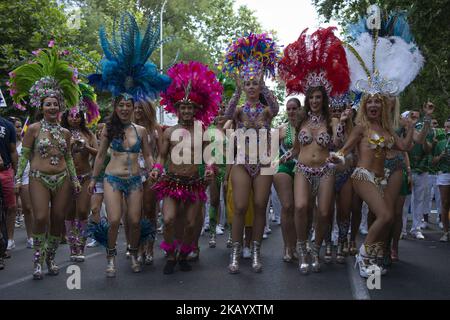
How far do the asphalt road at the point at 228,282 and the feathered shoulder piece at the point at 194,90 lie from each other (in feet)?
6.43

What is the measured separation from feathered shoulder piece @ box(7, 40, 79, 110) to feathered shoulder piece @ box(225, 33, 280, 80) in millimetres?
1999

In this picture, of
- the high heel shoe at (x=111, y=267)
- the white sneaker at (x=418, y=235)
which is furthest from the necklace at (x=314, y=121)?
the white sneaker at (x=418, y=235)

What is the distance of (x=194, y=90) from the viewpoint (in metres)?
6.73

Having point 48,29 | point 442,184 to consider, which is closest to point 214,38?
point 48,29

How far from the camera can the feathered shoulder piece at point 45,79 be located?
21.2ft

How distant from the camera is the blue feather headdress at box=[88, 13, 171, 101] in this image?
6.56m

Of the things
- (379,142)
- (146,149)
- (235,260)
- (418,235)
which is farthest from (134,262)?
(418,235)

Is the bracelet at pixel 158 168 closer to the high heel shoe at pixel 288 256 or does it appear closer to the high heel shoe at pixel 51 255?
the high heel shoe at pixel 51 255

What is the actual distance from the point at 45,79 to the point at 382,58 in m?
3.99

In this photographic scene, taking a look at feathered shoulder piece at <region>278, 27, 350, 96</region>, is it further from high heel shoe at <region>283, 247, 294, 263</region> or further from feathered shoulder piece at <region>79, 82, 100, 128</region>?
feathered shoulder piece at <region>79, 82, 100, 128</region>

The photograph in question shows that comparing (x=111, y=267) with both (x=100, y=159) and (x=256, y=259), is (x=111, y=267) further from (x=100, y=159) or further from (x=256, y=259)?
(x=256, y=259)

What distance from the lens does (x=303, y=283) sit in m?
5.73
